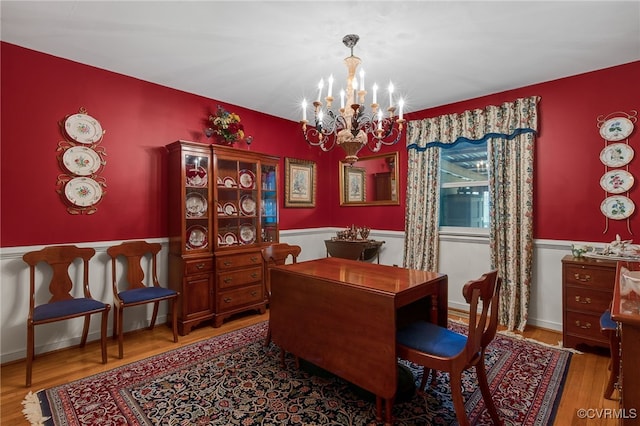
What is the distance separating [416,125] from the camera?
402cm

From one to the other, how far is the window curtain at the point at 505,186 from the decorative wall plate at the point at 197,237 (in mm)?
2588

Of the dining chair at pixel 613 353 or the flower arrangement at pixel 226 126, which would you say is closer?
the dining chair at pixel 613 353

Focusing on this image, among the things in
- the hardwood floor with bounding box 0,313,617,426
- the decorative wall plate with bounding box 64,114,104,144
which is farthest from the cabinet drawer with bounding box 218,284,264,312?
the decorative wall plate with bounding box 64,114,104,144

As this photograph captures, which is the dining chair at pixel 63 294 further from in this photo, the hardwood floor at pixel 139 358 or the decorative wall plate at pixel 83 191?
the decorative wall plate at pixel 83 191

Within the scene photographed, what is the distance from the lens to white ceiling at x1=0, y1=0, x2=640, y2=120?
2.02 m

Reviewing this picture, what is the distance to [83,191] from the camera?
2801 millimetres

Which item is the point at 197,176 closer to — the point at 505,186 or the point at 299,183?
the point at 299,183

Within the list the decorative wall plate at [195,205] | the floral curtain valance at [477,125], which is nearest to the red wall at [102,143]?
the decorative wall plate at [195,205]

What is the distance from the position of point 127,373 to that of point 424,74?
3545 millimetres

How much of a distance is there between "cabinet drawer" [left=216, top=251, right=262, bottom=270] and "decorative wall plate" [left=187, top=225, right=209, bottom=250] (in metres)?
0.24

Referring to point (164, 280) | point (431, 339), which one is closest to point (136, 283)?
point (164, 280)

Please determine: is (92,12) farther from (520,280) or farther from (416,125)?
(520,280)

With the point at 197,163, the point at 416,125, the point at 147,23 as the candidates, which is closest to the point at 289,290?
the point at 197,163

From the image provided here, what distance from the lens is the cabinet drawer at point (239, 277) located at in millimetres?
3316
